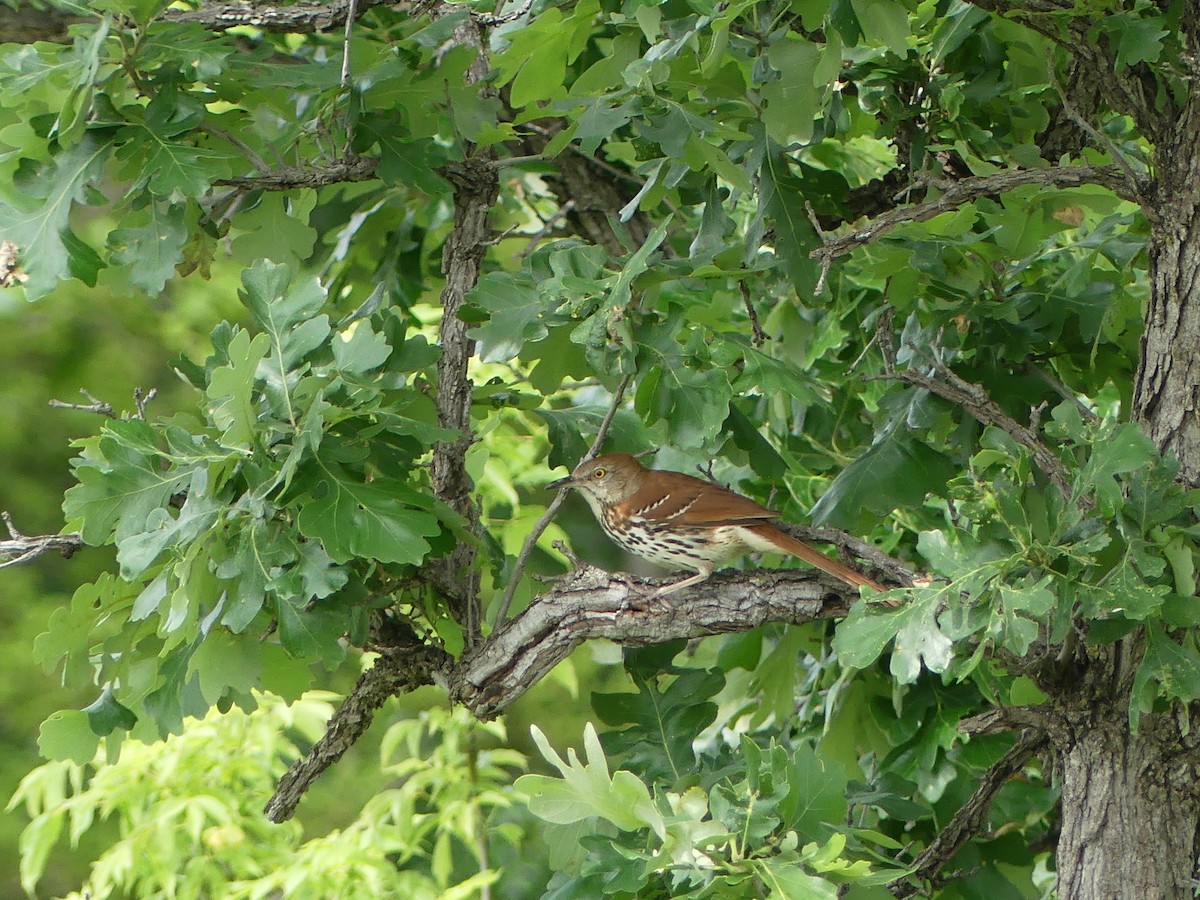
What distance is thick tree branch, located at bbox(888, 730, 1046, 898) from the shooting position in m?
2.61

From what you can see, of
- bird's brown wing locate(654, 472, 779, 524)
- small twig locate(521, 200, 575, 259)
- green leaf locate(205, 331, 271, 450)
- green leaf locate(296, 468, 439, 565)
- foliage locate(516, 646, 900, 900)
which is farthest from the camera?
small twig locate(521, 200, 575, 259)

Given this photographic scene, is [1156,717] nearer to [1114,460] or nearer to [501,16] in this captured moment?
[1114,460]

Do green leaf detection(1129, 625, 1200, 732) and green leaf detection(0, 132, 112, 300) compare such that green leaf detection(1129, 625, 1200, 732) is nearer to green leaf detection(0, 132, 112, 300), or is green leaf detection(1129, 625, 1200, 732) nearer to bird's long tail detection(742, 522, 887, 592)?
bird's long tail detection(742, 522, 887, 592)

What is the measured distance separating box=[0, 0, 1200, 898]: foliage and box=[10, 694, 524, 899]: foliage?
3.93 ft

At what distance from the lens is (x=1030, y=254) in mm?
2742

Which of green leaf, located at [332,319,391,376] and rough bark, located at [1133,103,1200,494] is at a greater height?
green leaf, located at [332,319,391,376]

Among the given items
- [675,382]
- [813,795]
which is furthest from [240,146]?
[813,795]

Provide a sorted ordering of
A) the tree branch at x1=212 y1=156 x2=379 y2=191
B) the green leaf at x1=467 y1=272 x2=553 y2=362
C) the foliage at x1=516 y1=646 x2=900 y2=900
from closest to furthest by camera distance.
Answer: the foliage at x1=516 y1=646 x2=900 y2=900, the green leaf at x1=467 y1=272 x2=553 y2=362, the tree branch at x1=212 y1=156 x2=379 y2=191

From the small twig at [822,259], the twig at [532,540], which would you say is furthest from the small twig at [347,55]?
the small twig at [822,259]

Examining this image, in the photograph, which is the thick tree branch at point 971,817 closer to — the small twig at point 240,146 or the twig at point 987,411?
the twig at point 987,411

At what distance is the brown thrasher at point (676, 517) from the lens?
278 cm

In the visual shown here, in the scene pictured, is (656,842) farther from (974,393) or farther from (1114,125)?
(1114,125)

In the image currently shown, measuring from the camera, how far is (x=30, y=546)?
2.43 meters

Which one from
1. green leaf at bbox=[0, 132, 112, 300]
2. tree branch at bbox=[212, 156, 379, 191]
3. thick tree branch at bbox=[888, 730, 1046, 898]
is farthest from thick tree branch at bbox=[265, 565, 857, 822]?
green leaf at bbox=[0, 132, 112, 300]
